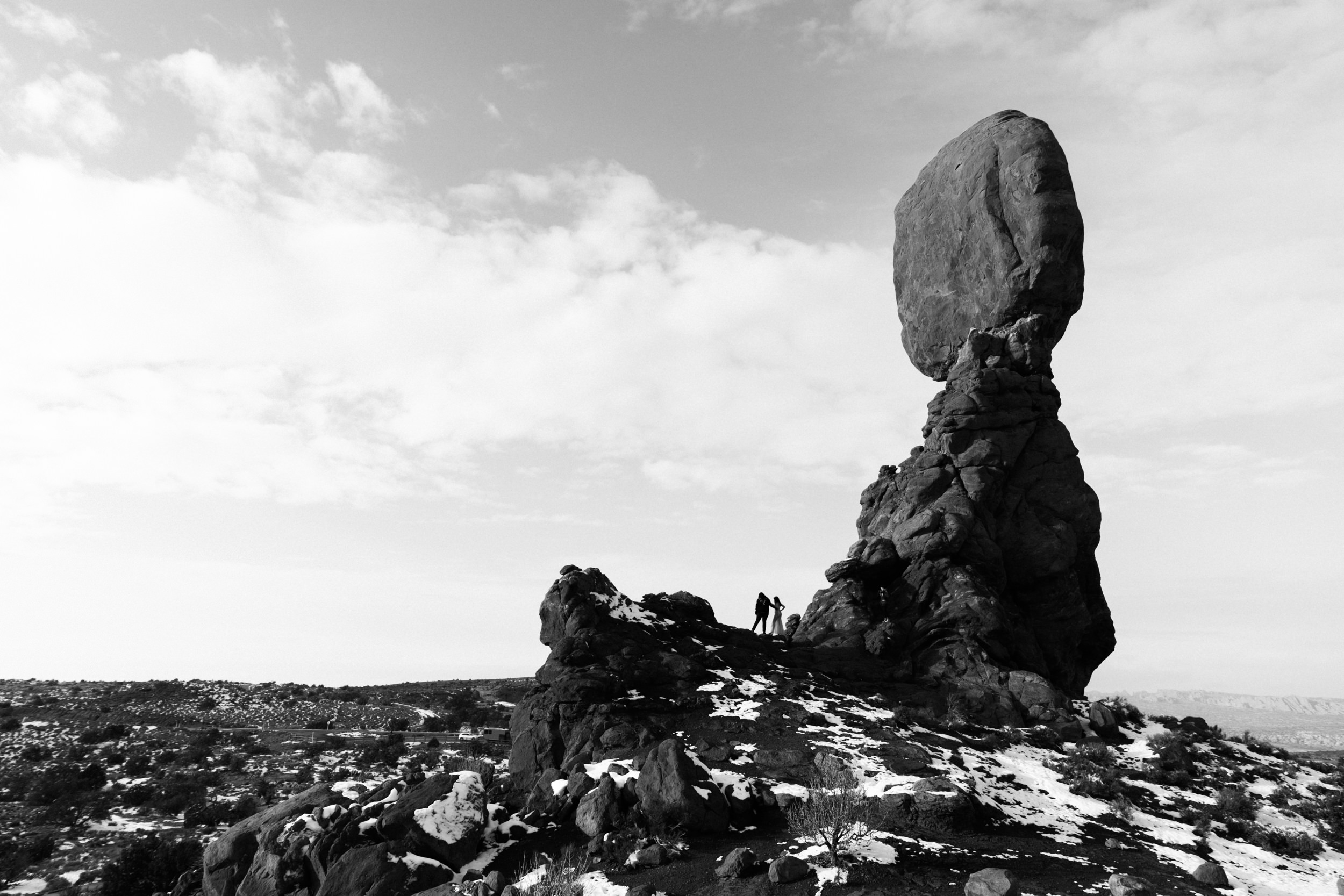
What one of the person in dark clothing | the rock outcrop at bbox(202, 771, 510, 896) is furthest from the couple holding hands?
the rock outcrop at bbox(202, 771, 510, 896)

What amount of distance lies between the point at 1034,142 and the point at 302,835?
4432 centimetres

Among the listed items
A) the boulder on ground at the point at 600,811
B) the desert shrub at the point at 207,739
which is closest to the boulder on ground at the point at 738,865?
the boulder on ground at the point at 600,811

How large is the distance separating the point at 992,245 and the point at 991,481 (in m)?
12.9

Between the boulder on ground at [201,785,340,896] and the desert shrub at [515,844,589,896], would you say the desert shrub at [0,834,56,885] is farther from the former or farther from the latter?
the desert shrub at [515,844,589,896]

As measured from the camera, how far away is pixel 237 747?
46375 millimetres

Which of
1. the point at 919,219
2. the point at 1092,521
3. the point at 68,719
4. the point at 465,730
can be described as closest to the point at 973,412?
the point at 1092,521

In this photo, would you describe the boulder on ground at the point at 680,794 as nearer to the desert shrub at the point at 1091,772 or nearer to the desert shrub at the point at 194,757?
the desert shrub at the point at 1091,772

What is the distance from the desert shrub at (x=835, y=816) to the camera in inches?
775

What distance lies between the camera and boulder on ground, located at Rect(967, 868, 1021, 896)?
1717 centimetres

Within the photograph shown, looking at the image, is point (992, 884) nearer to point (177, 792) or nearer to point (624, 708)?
point (624, 708)

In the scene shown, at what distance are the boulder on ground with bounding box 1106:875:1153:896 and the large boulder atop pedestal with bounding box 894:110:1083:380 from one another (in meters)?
30.0

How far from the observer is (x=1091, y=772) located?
27625 millimetres

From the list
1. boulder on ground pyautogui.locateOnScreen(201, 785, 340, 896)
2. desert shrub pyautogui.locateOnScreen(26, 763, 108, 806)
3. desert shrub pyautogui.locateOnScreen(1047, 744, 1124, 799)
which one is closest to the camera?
boulder on ground pyautogui.locateOnScreen(201, 785, 340, 896)

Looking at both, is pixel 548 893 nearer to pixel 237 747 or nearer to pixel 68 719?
pixel 237 747
